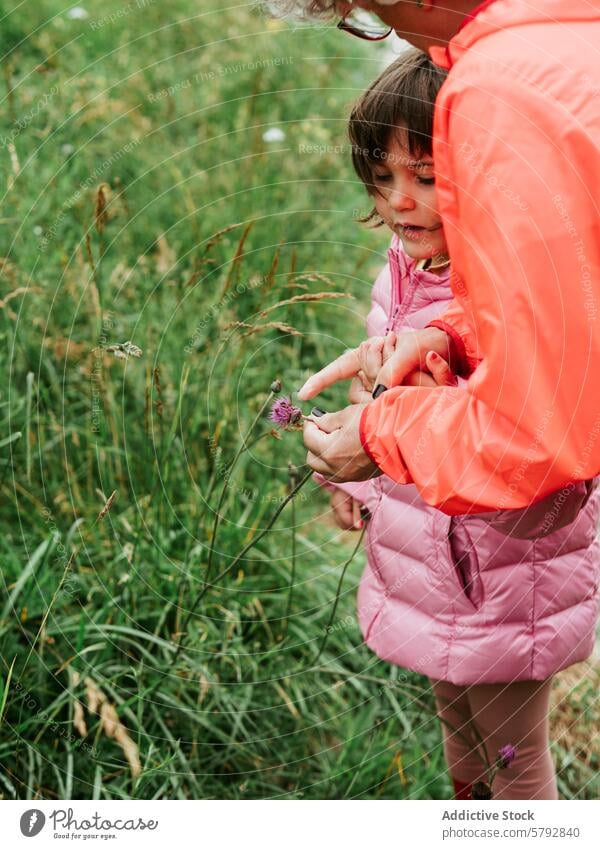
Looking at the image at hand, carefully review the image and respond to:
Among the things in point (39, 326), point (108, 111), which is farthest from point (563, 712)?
point (108, 111)

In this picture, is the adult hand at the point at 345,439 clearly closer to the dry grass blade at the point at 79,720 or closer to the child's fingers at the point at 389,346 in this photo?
the child's fingers at the point at 389,346

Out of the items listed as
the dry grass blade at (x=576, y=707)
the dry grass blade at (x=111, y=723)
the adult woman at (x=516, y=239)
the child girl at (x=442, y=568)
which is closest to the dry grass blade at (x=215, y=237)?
the child girl at (x=442, y=568)

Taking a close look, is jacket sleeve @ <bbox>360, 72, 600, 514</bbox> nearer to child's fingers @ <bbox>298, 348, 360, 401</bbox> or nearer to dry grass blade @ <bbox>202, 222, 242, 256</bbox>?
child's fingers @ <bbox>298, 348, 360, 401</bbox>

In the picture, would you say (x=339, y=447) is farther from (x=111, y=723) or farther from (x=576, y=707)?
(x=576, y=707)

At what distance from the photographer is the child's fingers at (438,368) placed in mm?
1140

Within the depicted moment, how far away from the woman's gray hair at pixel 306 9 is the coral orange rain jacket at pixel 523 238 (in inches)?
6.1

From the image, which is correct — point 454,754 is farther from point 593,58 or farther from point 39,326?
point 39,326

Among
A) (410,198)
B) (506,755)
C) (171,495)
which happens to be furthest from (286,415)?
(171,495)

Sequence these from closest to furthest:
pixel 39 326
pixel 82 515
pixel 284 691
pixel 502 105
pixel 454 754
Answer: pixel 502 105
pixel 454 754
pixel 284 691
pixel 82 515
pixel 39 326

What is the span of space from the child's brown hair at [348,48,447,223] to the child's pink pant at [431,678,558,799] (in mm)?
667

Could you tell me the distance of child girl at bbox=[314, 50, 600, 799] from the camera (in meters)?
1.16

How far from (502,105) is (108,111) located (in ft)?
6.27

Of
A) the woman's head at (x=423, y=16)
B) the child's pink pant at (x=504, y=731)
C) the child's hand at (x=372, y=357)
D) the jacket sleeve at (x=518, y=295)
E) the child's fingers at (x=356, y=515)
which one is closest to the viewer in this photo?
the jacket sleeve at (x=518, y=295)
